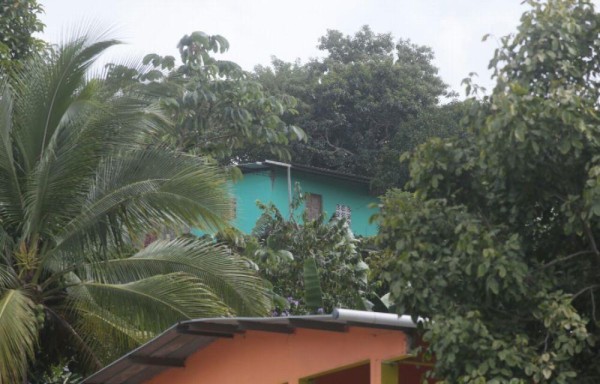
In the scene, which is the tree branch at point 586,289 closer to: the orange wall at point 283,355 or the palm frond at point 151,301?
the orange wall at point 283,355

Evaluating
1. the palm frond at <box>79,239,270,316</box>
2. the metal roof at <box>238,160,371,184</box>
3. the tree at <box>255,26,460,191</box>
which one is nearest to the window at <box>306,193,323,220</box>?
the metal roof at <box>238,160,371,184</box>

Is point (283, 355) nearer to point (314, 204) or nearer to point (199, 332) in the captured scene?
point (199, 332)

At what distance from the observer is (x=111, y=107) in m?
12.4

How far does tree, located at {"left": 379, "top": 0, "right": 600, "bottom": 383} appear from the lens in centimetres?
710

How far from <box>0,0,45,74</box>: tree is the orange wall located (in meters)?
6.99

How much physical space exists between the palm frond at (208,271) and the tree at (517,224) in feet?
15.7

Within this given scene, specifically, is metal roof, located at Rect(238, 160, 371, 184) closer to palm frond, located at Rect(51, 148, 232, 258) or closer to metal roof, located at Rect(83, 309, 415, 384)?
palm frond, located at Rect(51, 148, 232, 258)

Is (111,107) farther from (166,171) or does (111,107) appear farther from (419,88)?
(419,88)

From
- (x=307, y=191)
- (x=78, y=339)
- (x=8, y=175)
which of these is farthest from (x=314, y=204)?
(x=8, y=175)

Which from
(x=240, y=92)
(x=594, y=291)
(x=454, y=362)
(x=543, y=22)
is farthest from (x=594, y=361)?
(x=240, y=92)

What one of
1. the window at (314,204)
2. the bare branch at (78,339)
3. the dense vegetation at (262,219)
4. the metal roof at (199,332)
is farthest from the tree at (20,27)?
the window at (314,204)

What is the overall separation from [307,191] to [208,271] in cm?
1750

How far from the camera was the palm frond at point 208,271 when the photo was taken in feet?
41.3

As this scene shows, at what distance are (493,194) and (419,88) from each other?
94.9ft
